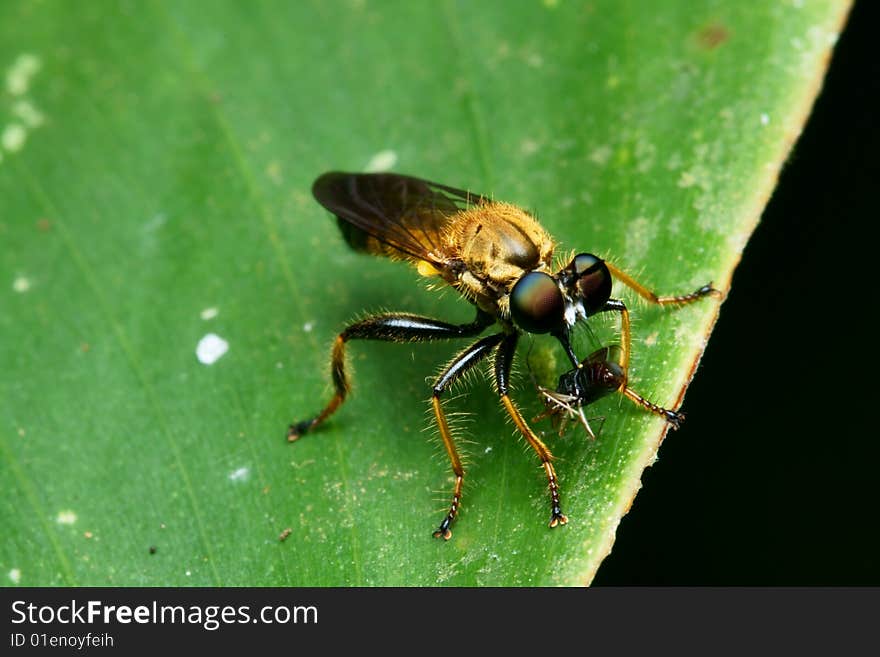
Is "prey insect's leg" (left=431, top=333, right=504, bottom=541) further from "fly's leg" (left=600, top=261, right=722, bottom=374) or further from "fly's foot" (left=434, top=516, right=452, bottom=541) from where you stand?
"fly's leg" (left=600, top=261, right=722, bottom=374)

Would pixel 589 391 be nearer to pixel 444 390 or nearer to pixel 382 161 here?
pixel 444 390

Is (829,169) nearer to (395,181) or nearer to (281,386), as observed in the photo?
(395,181)

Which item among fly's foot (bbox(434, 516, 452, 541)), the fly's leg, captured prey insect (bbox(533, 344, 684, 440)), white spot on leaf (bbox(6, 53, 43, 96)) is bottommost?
fly's foot (bbox(434, 516, 452, 541))

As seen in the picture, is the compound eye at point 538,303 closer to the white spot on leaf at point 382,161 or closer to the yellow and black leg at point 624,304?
the yellow and black leg at point 624,304

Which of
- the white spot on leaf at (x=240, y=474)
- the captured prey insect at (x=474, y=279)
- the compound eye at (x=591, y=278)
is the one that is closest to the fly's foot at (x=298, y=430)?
the captured prey insect at (x=474, y=279)

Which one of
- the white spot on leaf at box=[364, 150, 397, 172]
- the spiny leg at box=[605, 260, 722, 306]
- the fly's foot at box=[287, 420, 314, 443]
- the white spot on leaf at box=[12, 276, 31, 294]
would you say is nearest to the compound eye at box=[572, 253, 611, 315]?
the spiny leg at box=[605, 260, 722, 306]
